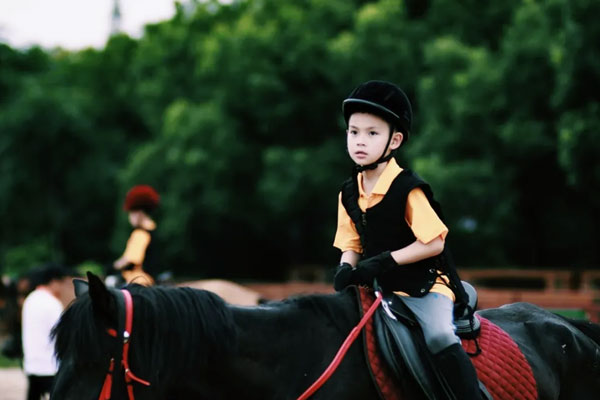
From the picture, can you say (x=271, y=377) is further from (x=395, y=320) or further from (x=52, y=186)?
(x=52, y=186)

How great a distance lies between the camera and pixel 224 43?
2908 centimetres

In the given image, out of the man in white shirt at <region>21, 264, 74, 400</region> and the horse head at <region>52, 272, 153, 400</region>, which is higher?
the horse head at <region>52, 272, 153, 400</region>

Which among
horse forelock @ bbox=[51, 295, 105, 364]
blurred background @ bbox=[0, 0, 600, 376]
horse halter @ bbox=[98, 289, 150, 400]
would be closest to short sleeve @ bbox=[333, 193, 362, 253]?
horse halter @ bbox=[98, 289, 150, 400]

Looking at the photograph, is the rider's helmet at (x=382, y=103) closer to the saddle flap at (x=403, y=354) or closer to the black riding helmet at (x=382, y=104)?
the black riding helmet at (x=382, y=104)

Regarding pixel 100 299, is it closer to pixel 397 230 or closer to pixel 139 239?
pixel 397 230

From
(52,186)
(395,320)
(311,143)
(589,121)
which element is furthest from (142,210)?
(52,186)

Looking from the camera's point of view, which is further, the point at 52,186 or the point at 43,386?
the point at 52,186

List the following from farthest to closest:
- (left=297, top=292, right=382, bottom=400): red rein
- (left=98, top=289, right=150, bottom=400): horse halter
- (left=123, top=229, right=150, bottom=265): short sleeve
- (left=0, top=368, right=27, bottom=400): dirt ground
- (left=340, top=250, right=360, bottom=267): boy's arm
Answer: (left=0, top=368, right=27, bottom=400): dirt ground < (left=123, top=229, right=150, bottom=265): short sleeve < (left=340, top=250, right=360, bottom=267): boy's arm < (left=297, top=292, right=382, bottom=400): red rein < (left=98, top=289, right=150, bottom=400): horse halter

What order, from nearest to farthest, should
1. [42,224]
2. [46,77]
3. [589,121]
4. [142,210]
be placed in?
[142,210] → [589,121] → [42,224] → [46,77]

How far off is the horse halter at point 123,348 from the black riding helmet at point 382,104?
1.17 metres

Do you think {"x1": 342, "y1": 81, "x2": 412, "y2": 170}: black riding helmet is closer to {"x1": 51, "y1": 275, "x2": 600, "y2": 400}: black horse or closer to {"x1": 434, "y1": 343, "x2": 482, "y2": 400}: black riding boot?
{"x1": 51, "y1": 275, "x2": 600, "y2": 400}: black horse

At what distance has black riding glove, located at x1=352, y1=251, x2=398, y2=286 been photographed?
11.5 ft

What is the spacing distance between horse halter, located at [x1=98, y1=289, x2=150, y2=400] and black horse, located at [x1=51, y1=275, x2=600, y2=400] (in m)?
0.02

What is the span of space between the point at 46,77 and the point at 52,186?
7.35 metres
